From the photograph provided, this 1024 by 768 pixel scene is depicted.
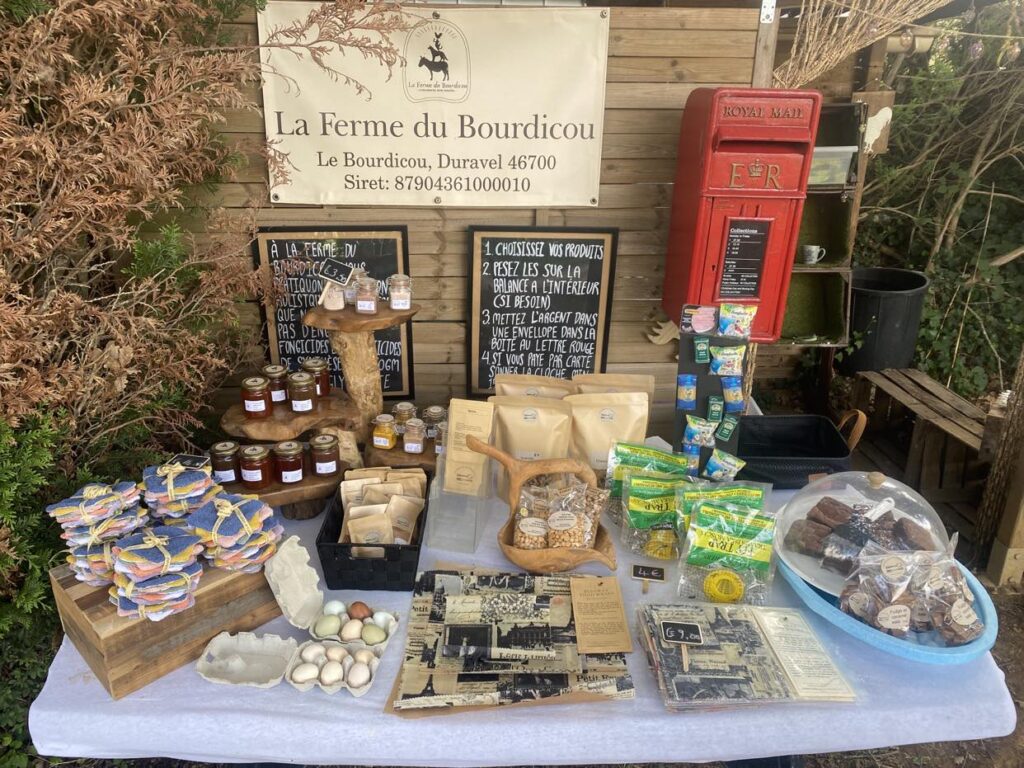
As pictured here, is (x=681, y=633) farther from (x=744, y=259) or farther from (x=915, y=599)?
(x=744, y=259)

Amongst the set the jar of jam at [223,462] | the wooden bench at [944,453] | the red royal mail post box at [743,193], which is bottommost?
the wooden bench at [944,453]

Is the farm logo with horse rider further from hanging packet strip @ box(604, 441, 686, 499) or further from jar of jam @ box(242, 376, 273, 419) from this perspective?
hanging packet strip @ box(604, 441, 686, 499)

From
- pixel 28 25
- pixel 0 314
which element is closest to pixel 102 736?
pixel 0 314

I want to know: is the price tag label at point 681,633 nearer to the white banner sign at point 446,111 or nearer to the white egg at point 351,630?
the white egg at point 351,630

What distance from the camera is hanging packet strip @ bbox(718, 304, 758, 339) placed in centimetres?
225

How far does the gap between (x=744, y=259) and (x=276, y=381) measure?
175 cm

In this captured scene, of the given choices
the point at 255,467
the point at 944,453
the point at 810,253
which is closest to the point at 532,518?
the point at 255,467

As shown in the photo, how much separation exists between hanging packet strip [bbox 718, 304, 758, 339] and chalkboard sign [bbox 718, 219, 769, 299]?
32 centimetres

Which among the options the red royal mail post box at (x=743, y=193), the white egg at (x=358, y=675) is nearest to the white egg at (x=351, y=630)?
the white egg at (x=358, y=675)

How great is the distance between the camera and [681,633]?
5.53 ft

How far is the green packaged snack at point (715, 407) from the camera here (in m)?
2.31

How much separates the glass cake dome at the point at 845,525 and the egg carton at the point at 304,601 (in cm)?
112

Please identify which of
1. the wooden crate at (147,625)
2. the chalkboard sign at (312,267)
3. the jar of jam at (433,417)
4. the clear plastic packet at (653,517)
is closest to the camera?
the wooden crate at (147,625)

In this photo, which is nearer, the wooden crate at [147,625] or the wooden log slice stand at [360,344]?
the wooden crate at [147,625]
